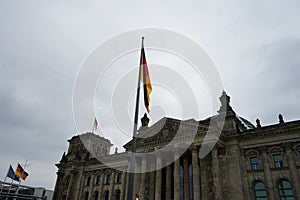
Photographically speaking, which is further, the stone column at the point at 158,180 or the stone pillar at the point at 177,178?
the stone column at the point at 158,180

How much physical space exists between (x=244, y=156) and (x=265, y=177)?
12.6 ft

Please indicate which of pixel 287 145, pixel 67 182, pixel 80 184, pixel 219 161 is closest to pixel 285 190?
pixel 287 145

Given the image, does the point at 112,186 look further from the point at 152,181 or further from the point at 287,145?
the point at 287,145

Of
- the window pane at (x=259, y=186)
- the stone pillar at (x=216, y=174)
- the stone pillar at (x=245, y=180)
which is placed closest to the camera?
the stone pillar at (x=216, y=174)

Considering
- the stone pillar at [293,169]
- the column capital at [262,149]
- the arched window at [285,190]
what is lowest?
the arched window at [285,190]

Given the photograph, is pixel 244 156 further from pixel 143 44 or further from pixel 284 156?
pixel 143 44

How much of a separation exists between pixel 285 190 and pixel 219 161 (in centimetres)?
861

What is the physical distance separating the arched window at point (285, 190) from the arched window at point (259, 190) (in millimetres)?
1782

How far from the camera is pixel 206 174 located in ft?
110

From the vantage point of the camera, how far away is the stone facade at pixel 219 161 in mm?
30391

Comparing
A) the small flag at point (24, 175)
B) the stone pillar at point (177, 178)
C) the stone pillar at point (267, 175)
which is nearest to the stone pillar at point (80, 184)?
the small flag at point (24, 175)

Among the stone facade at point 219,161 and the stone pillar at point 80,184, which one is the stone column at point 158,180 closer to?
the stone facade at point 219,161

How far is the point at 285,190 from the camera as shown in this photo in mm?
29266

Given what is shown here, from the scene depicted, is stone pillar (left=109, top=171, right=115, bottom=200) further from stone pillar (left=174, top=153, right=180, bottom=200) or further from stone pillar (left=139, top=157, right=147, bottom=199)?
stone pillar (left=174, top=153, right=180, bottom=200)
